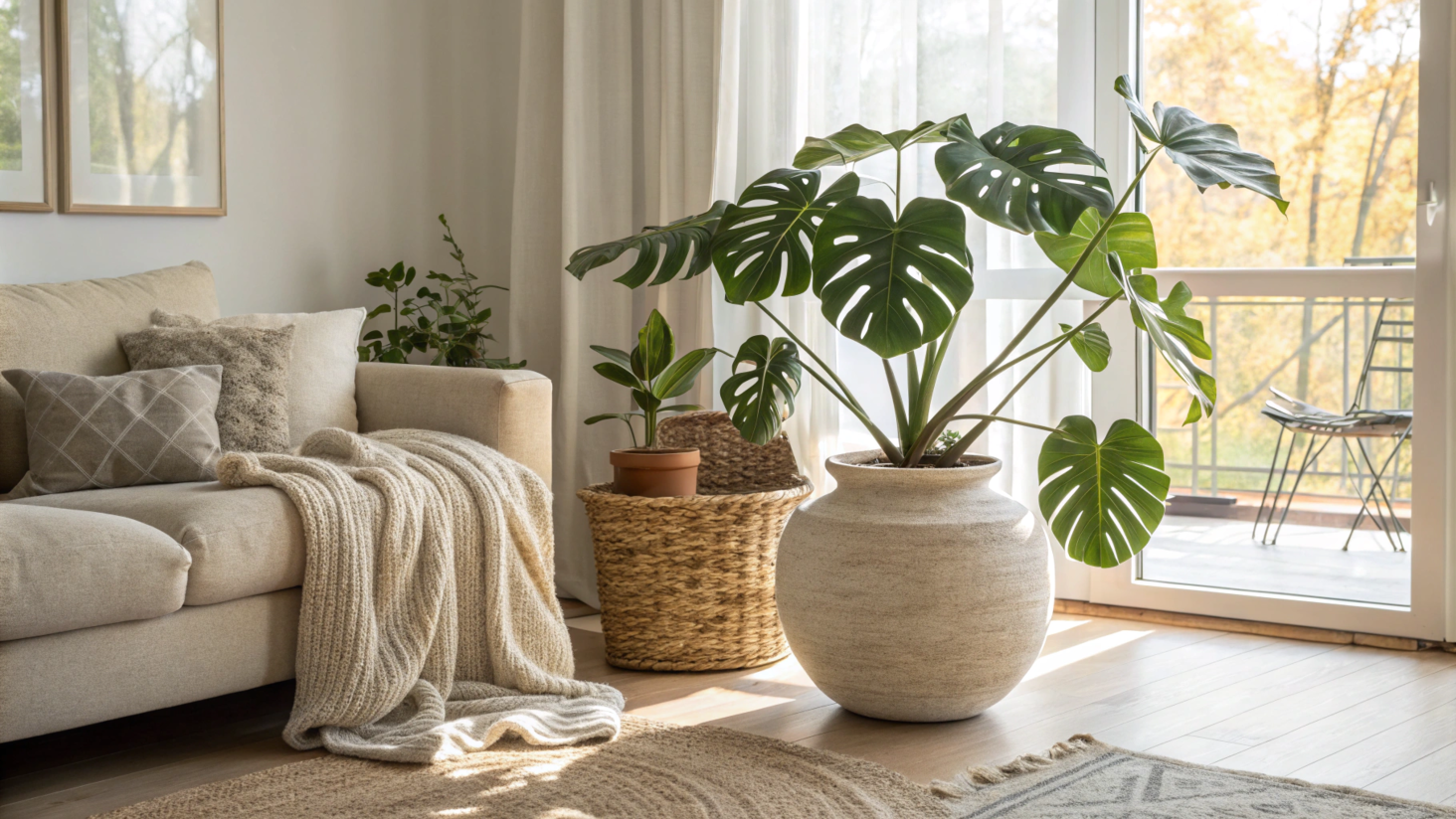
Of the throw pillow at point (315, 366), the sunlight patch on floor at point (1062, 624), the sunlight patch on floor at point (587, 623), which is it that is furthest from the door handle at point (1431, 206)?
the throw pillow at point (315, 366)

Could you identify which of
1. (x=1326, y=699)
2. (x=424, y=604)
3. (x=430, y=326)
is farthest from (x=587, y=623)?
(x=1326, y=699)

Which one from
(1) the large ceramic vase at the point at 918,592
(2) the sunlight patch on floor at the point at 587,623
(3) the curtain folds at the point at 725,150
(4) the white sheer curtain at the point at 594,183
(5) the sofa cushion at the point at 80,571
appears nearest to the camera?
(5) the sofa cushion at the point at 80,571

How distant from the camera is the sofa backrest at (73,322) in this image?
105 inches

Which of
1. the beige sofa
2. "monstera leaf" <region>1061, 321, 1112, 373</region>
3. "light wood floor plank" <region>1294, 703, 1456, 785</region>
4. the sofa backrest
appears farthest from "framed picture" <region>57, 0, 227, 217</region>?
"light wood floor plank" <region>1294, 703, 1456, 785</region>

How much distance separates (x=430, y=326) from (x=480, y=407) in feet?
3.00

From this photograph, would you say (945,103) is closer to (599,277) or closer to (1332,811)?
(599,277)

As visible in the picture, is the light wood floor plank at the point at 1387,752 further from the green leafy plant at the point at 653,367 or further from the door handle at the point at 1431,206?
the green leafy plant at the point at 653,367

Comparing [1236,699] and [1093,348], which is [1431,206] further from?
[1236,699]

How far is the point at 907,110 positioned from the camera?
127 inches

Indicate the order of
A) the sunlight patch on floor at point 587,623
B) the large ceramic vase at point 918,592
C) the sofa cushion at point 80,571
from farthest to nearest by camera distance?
the sunlight patch on floor at point 587,623, the large ceramic vase at point 918,592, the sofa cushion at point 80,571

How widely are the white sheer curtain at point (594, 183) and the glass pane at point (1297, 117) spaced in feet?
3.95

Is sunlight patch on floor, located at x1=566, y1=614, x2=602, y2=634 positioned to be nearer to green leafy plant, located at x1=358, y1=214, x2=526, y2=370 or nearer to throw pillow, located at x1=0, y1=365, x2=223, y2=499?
green leafy plant, located at x1=358, y1=214, x2=526, y2=370

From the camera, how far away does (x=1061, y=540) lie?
2.39 metres

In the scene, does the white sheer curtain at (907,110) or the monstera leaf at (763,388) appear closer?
the monstera leaf at (763,388)
